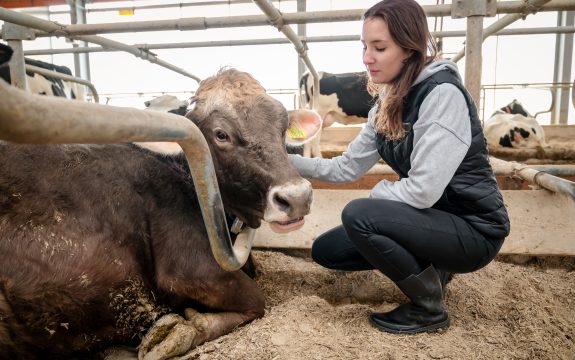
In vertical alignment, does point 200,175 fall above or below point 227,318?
above

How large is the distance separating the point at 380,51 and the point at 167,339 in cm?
165

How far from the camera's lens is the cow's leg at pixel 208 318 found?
1919 millimetres

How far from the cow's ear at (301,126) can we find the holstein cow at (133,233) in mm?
342

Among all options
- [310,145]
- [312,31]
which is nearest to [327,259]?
[310,145]

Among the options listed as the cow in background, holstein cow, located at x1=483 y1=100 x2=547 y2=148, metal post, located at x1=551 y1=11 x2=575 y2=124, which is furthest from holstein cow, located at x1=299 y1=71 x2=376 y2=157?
metal post, located at x1=551 y1=11 x2=575 y2=124

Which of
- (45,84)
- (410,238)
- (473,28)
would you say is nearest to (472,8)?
(473,28)

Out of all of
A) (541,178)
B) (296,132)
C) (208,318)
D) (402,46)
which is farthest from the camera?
(296,132)

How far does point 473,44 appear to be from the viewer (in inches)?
110

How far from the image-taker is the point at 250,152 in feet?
7.29

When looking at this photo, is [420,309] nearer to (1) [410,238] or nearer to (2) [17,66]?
(1) [410,238]

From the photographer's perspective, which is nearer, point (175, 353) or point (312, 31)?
point (175, 353)

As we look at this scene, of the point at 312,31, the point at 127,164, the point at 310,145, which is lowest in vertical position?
the point at 310,145

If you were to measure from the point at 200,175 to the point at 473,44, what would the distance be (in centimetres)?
219

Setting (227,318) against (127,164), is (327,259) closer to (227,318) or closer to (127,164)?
(227,318)
